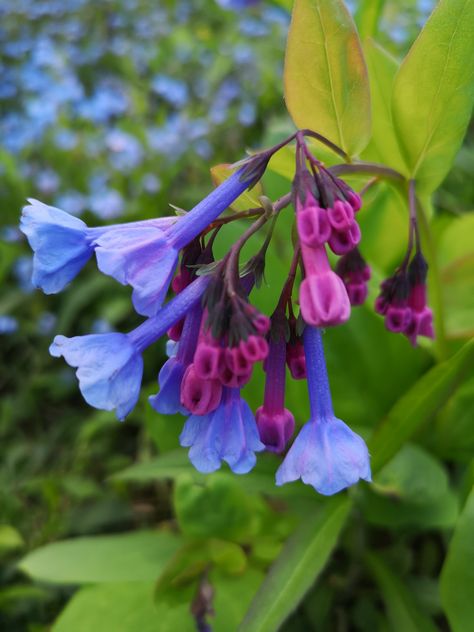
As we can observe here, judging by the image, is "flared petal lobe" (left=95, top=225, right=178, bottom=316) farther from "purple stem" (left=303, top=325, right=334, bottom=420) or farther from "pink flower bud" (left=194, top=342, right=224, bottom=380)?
"purple stem" (left=303, top=325, right=334, bottom=420)

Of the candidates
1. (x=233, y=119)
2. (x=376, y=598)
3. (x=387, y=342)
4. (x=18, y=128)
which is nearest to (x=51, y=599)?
(x=376, y=598)

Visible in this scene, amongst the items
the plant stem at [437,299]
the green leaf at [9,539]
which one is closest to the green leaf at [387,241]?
the plant stem at [437,299]

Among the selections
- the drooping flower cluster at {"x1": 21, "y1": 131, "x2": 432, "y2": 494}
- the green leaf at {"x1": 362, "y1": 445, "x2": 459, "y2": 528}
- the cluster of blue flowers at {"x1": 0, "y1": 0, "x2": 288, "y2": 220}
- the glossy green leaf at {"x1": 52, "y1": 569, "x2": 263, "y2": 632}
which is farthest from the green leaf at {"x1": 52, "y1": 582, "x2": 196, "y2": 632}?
the cluster of blue flowers at {"x1": 0, "y1": 0, "x2": 288, "y2": 220}

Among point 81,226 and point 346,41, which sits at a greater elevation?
point 346,41

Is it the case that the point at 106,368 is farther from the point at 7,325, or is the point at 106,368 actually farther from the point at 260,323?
the point at 7,325

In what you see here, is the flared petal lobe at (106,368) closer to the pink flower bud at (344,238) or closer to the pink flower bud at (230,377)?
the pink flower bud at (230,377)

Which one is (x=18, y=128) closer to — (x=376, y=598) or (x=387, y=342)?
(x=387, y=342)
